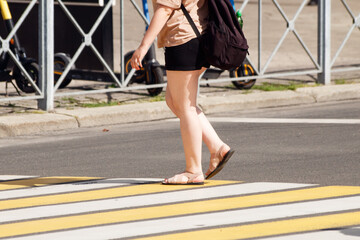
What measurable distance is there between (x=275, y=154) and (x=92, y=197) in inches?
91.1

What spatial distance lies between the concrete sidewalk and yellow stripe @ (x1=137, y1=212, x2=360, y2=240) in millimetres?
4693

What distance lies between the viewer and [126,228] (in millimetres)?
5703

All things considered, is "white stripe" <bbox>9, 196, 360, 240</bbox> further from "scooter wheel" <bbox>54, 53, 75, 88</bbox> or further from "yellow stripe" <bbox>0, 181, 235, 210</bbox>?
"scooter wheel" <bbox>54, 53, 75, 88</bbox>

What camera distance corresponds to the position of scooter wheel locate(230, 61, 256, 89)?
1253cm

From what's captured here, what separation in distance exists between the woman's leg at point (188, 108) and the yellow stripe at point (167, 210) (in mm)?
595

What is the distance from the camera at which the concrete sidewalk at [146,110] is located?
1011 centimetres

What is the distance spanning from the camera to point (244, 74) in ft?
41.3

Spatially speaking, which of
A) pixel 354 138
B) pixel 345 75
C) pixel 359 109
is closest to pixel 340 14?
pixel 345 75

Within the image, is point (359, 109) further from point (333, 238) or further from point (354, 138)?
point (333, 238)

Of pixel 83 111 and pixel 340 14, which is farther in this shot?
pixel 340 14

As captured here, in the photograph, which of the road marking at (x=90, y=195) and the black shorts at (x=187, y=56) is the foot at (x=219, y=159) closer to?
the road marking at (x=90, y=195)

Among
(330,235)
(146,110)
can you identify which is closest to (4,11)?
(146,110)

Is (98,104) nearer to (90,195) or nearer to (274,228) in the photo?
(90,195)

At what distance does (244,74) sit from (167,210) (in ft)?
21.5
